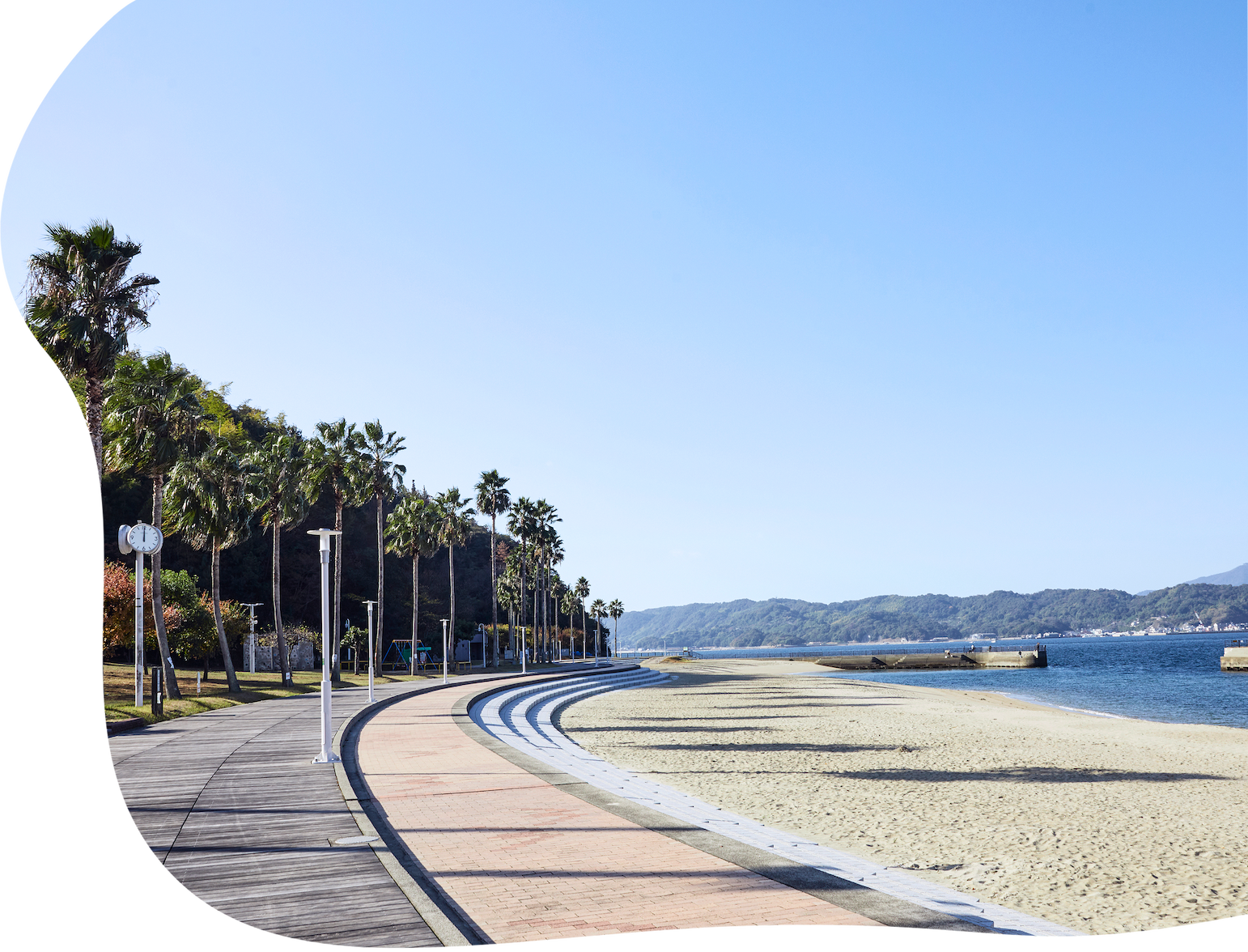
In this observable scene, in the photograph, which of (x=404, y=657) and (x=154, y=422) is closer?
(x=154, y=422)

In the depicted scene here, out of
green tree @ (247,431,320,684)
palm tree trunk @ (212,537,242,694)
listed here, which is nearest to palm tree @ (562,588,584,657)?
green tree @ (247,431,320,684)

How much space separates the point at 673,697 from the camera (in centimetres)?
4038

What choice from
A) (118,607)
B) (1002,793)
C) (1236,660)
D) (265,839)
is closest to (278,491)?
(118,607)

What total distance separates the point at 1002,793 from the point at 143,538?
1995 centimetres

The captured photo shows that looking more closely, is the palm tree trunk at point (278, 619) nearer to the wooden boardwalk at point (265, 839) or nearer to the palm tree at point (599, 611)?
the wooden boardwalk at point (265, 839)

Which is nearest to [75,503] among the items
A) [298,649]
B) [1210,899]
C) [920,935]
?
[920,935]

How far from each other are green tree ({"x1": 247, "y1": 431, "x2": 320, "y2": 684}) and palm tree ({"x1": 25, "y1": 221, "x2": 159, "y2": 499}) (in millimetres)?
Answer: 14387

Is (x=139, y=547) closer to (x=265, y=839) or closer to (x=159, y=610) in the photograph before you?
(x=159, y=610)

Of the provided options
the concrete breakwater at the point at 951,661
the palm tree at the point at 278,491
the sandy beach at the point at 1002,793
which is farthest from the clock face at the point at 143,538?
the concrete breakwater at the point at 951,661

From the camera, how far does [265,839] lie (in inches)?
327

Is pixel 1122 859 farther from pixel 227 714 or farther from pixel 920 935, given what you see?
pixel 227 714

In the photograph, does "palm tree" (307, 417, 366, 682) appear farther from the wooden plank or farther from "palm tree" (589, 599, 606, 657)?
"palm tree" (589, 599, 606, 657)

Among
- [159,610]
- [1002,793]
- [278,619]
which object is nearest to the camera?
[1002,793]

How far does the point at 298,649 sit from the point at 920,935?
2166 inches
